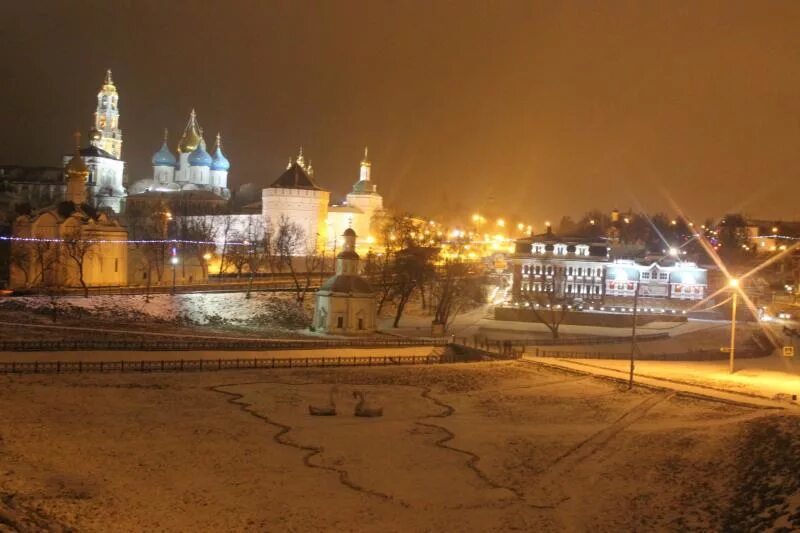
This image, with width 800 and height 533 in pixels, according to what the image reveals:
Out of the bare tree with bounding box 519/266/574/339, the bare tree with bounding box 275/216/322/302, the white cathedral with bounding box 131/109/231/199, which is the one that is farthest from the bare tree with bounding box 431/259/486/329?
the white cathedral with bounding box 131/109/231/199

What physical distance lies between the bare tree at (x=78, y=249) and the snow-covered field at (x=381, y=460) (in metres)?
24.1

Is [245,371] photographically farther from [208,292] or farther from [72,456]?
[208,292]

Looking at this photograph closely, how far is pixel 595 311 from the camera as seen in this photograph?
67.6m

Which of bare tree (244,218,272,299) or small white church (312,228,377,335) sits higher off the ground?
bare tree (244,218,272,299)

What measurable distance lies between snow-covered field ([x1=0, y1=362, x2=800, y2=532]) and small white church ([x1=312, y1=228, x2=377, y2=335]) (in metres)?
20.2

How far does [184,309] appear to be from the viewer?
51844mm

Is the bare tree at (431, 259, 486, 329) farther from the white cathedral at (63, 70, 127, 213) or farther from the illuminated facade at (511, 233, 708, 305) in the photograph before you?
the white cathedral at (63, 70, 127, 213)

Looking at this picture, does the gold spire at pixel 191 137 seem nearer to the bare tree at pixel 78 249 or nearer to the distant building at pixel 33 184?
the distant building at pixel 33 184

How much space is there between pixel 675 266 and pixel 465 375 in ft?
161

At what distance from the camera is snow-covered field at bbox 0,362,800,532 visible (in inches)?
699

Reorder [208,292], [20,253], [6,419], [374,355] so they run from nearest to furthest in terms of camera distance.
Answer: [6,419] → [374,355] → [20,253] → [208,292]

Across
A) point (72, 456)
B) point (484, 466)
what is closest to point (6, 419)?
point (72, 456)

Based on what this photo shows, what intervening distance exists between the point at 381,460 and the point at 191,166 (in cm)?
10910

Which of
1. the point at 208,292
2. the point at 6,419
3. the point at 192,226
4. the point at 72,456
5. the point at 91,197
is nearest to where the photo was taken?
the point at 72,456
